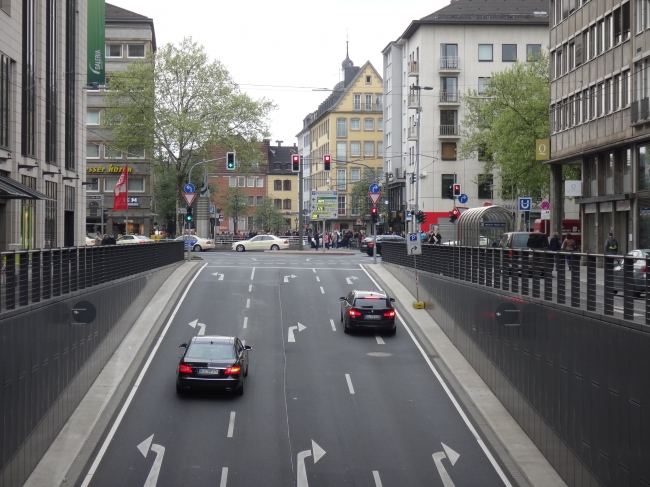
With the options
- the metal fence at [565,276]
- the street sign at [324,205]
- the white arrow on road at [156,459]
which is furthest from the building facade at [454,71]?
the white arrow on road at [156,459]

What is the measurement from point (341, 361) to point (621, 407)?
13478 millimetres

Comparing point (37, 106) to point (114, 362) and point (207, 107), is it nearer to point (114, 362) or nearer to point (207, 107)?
point (114, 362)

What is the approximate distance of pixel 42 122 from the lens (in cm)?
3944

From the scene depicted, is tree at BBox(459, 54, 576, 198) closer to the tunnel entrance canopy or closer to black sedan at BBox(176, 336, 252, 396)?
the tunnel entrance canopy

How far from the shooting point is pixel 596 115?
137 ft

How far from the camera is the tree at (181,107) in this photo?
66.8 meters

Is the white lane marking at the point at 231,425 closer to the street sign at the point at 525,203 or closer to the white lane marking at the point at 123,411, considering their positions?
the white lane marking at the point at 123,411

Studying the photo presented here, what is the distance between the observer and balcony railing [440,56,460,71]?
74750 millimetres

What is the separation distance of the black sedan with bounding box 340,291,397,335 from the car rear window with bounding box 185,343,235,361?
7221 mm

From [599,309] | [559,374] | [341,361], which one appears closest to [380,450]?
[559,374]

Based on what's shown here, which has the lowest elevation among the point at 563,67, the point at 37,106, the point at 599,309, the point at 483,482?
the point at 483,482

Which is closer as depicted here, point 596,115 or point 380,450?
point 380,450

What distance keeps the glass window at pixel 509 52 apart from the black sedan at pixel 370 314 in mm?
50235

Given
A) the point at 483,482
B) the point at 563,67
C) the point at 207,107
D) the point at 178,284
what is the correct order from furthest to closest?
the point at 207,107 < the point at 563,67 < the point at 178,284 < the point at 483,482
